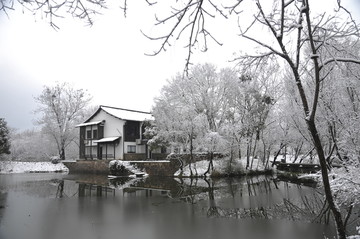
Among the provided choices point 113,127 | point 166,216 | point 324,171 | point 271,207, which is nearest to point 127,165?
point 113,127

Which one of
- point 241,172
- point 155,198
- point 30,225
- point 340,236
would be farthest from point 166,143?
point 340,236

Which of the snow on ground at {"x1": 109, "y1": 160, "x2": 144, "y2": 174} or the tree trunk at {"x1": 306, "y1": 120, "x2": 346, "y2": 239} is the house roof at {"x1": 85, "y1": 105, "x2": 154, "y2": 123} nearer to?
the snow on ground at {"x1": 109, "y1": 160, "x2": 144, "y2": 174}

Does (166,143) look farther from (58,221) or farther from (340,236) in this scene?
(340,236)

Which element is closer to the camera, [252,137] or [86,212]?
[86,212]

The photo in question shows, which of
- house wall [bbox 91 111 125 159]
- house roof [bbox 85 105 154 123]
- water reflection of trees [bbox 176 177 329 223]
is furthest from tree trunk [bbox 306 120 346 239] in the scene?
house wall [bbox 91 111 125 159]

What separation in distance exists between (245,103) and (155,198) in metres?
16.0

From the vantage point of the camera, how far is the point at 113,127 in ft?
111

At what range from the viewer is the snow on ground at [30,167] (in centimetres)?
3212

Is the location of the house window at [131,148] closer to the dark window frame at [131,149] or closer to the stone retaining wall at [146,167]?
the dark window frame at [131,149]

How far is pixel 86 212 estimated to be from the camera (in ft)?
33.8

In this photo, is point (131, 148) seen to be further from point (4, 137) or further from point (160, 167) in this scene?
point (4, 137)

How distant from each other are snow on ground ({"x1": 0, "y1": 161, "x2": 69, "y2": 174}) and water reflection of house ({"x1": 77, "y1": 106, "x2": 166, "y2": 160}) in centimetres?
346

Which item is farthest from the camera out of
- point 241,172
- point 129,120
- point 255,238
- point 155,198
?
point 129,120

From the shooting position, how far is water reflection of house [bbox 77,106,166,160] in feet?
106
